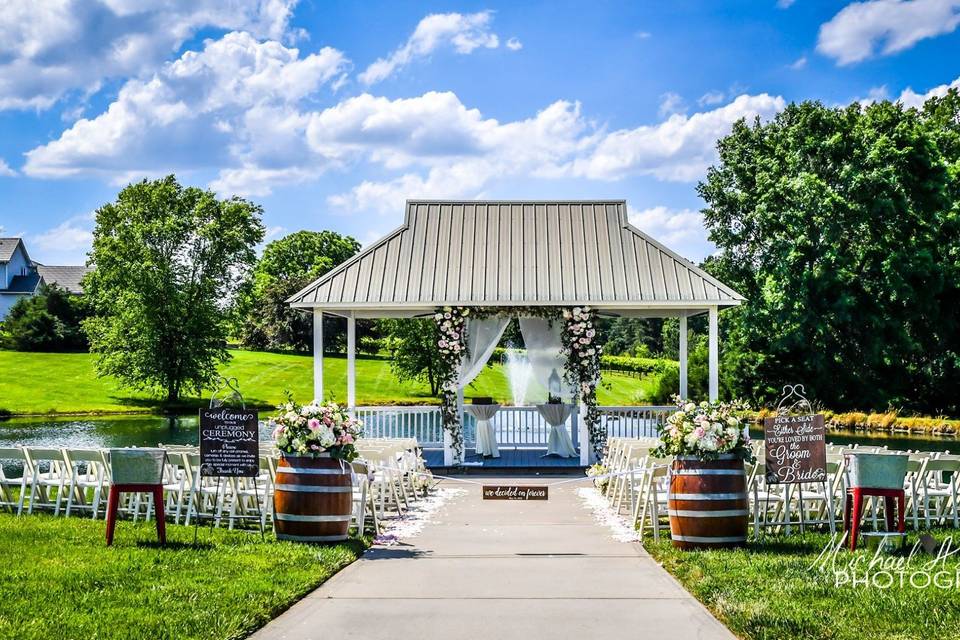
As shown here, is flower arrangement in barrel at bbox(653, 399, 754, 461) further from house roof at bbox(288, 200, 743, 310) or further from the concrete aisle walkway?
house roof at bbox(288, 200, 743, 310)

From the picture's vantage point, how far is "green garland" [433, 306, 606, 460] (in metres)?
18.3

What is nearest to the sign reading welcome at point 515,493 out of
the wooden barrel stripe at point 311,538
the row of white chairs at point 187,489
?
the row of white chairs at point 187,489

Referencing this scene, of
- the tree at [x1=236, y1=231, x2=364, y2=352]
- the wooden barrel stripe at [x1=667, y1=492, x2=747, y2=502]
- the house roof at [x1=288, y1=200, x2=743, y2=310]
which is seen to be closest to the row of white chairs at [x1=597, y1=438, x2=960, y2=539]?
the wooden barrel stripe at [x1=667, y1=492, x2=747, y2=502]

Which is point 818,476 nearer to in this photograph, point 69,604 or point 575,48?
point 69,604

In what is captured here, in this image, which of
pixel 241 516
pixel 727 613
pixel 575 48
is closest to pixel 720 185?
pixel 575 48

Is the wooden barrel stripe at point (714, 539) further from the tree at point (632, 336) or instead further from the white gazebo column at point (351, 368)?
the tree at point (632, 336)

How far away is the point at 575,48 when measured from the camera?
1683cm

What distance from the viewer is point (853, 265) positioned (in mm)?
35281

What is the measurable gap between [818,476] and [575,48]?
9341 millimetres

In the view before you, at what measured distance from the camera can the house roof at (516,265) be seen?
1825 centimetres

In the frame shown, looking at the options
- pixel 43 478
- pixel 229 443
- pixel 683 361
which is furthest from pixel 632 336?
pixel 229 443

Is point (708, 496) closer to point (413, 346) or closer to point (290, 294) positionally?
point (413, 346)

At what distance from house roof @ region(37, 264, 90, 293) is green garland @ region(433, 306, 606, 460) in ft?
208

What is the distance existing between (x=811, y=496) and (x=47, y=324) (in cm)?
5154
